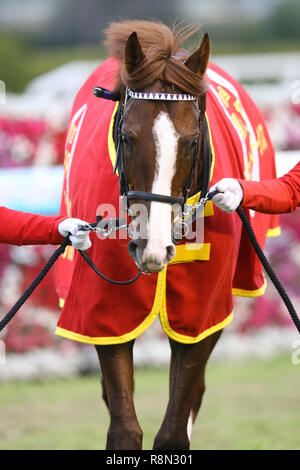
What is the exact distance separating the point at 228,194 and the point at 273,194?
27 cm

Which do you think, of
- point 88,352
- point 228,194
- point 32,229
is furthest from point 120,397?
point 88,352

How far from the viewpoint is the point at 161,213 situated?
8.36 feet

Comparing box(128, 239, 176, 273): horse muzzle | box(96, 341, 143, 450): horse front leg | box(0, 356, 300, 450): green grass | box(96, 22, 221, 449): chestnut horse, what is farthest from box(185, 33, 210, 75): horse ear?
box(0, 356, 300, 450): green grass

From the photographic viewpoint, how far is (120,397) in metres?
3.13

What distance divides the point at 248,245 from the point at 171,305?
59 cm

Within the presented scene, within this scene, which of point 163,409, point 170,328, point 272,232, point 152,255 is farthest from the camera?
point 163,409

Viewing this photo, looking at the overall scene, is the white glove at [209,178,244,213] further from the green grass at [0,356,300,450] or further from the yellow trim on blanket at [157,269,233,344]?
the green grass at [0,356,300,450]

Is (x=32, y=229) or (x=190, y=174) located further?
(x=32, y=229)

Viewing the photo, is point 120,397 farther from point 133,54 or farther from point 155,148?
point 133,54

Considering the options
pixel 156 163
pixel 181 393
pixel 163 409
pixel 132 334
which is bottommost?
pixel 163 409

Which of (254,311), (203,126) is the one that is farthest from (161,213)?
(254,311)

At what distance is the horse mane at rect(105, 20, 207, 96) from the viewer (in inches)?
105

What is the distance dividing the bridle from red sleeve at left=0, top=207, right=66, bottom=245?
0.87 ft

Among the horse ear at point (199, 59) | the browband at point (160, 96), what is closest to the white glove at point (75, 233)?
the browband at point (160, 96)
